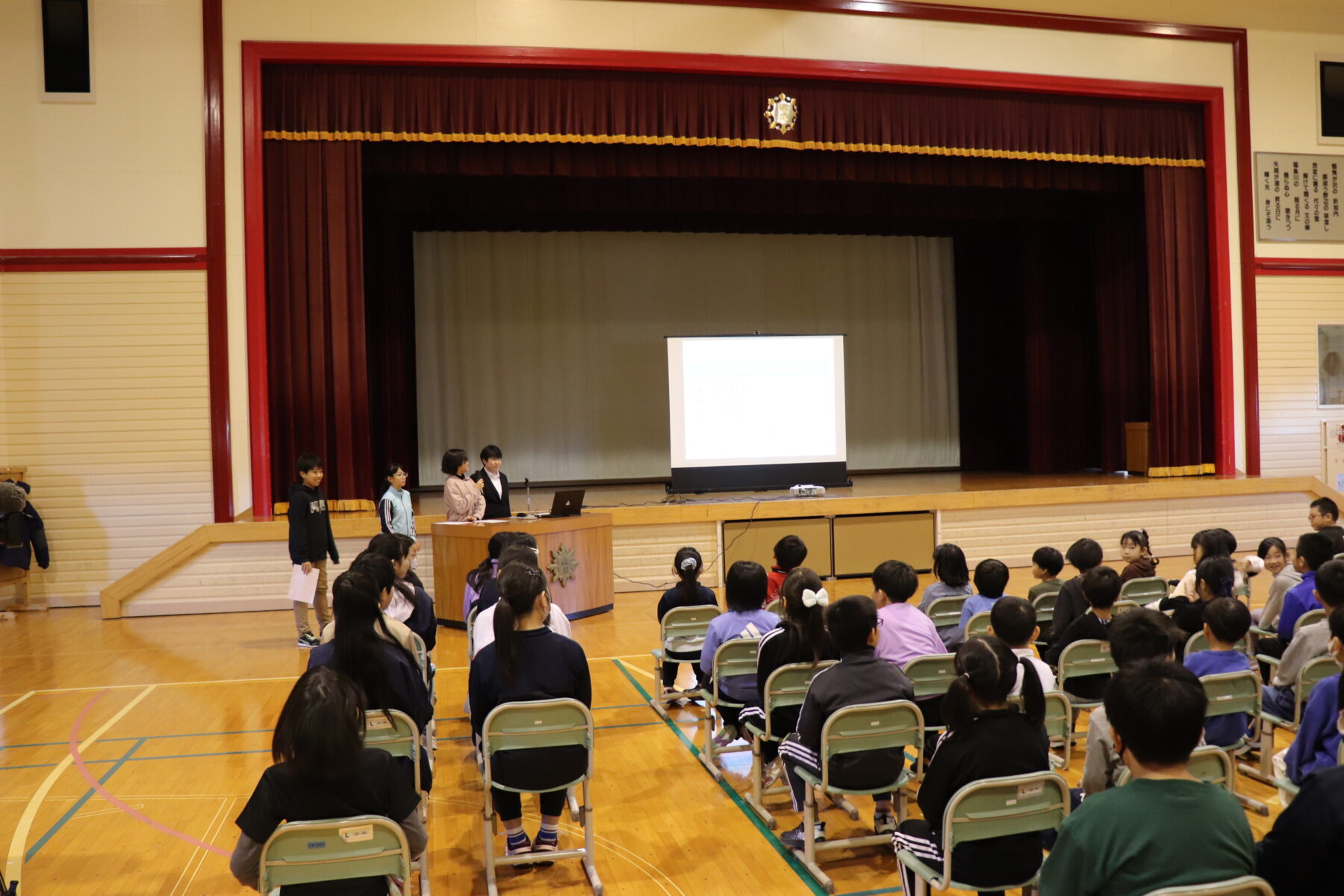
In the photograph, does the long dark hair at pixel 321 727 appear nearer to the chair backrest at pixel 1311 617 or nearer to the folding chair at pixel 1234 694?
the folding chair at pixel 1234 694

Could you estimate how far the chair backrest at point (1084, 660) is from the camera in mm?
4180

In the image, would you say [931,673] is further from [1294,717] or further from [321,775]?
[321,775]

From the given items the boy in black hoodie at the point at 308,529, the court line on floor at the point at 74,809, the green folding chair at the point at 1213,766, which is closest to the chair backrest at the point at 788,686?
the green folding chair at the point at 1213,766

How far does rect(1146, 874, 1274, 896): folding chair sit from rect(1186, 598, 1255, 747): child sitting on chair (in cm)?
201

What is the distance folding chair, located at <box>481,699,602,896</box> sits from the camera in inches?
128

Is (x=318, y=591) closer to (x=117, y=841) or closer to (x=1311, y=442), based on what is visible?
(x=117, y=841)

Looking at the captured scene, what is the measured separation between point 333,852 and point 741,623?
2169mm

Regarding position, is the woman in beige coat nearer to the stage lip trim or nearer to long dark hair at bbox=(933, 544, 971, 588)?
the stage lip trim

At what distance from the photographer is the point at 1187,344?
11.4 metres

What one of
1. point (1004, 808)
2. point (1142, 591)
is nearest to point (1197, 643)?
point (1142, 591)

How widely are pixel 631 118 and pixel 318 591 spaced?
5.22 meters

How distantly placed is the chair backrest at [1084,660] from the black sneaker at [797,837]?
1.21m

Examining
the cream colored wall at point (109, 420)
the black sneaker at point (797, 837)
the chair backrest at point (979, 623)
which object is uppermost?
the cream colored wall at point (109, 420)

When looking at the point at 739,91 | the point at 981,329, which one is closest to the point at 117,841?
the point at 739,91
